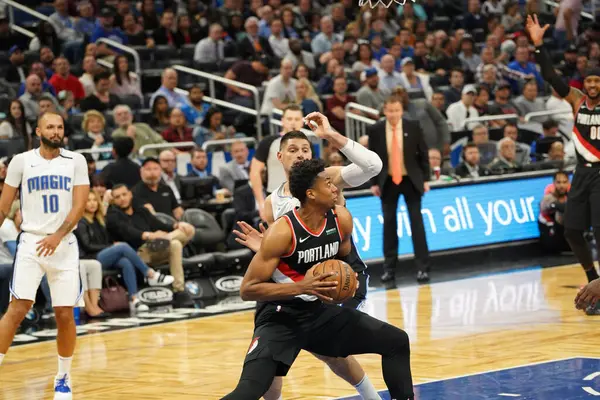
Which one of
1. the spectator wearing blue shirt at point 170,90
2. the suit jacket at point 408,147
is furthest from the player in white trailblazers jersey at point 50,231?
the spectator wearing blue shirt at point 170,90

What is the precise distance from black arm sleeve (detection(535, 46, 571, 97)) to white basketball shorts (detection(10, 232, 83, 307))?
5.08 m

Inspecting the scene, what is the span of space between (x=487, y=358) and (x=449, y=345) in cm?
73

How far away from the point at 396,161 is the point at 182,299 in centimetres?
300

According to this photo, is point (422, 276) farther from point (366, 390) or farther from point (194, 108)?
point (366, 390)

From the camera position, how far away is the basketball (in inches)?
253

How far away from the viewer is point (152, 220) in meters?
13.6

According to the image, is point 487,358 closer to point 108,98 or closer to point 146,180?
point 146,180

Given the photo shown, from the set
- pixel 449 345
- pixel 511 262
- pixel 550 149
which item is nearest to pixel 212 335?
pixel 449 345

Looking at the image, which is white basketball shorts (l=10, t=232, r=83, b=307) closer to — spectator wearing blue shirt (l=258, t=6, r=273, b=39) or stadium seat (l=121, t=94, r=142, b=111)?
stadium seat (l=121, t=94, r=142, b=111)

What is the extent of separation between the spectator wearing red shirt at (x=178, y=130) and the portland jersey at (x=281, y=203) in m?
8.82

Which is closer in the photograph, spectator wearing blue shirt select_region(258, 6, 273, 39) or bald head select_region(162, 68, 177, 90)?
bald head select_region(162, 68, 177, 90)

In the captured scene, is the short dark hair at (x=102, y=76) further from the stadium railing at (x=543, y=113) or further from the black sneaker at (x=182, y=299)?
the stadium railing at (x=543, y=113)

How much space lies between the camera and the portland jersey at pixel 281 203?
734 centimetres

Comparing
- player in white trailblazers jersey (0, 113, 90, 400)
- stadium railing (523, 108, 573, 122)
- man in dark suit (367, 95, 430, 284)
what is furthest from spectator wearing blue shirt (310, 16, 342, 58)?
player in white trailblazers jersey (0, 113, 90, 400)
